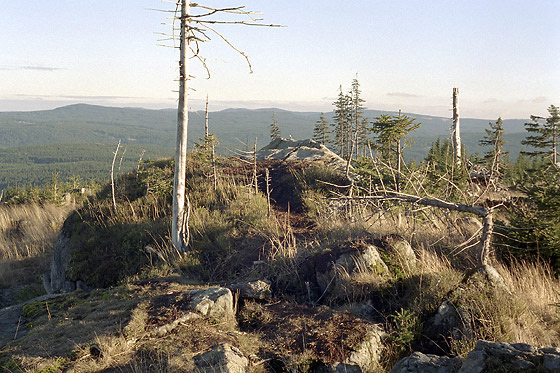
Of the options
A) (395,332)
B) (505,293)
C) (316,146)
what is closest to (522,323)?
(505,293)

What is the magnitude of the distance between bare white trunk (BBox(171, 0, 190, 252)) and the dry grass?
591 centimetres

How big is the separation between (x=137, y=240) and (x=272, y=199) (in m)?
4.20

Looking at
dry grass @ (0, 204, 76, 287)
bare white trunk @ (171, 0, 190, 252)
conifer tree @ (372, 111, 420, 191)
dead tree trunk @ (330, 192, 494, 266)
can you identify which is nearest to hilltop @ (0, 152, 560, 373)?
dead tree trunk @ (330, 192, 494, 266)

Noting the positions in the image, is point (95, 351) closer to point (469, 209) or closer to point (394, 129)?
point (469, 209)

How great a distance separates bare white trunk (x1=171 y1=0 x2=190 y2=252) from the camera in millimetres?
7395

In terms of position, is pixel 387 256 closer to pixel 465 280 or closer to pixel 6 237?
pixel 465 280

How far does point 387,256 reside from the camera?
562 cm

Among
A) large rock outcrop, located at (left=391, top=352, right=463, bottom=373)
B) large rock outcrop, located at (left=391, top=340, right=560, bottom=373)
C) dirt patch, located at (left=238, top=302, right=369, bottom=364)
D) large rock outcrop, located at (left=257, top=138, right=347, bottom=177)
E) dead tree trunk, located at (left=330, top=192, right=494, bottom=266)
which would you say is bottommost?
dirt patch, located at (left=238, top=302, right=369, bottom=364)

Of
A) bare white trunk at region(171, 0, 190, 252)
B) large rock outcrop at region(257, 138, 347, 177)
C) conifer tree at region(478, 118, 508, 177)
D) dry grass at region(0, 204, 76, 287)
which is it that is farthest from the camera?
large rock outcrop at region(257, 138, 347, 177)

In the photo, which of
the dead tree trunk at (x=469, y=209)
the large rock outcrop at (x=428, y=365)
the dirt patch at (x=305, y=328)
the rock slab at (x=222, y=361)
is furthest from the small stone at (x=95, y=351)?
the dead tree trunk at (x=469, y=209)

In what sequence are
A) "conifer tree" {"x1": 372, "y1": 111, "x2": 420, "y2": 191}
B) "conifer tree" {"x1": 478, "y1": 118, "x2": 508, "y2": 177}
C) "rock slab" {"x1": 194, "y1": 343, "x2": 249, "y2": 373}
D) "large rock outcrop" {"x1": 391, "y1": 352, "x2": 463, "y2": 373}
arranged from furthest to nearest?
"conifer tree" {"x1": 372, "y1": 111, "x2": 420, "y2": 191}, "conifer tree" {"x1": 478, "y1": 118, "x2": 508, "y2": 177}, "rock slab" {"x1": 194, "y1": 343, "x2": 249, "y2": 373}, "large rock outcrop" {"x1": 391, "y1": 352, "x2": 463, "y2": 373}

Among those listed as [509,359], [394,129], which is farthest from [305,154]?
[509,359]

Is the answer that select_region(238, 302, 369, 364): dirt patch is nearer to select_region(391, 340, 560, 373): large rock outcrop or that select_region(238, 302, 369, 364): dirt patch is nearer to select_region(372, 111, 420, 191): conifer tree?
select_region(391, 340, 560, 373): large rock outcrop

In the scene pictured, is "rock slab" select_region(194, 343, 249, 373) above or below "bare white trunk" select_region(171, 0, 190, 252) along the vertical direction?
below
